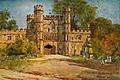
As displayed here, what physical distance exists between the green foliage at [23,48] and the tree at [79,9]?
56 cm

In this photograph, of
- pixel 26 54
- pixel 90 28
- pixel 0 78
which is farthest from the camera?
pixel 90 28

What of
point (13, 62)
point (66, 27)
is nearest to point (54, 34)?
point (66, 27)

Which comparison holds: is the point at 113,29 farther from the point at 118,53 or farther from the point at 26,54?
the point at 26,54

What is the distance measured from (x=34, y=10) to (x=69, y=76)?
0.88 m

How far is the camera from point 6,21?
666 centimetres

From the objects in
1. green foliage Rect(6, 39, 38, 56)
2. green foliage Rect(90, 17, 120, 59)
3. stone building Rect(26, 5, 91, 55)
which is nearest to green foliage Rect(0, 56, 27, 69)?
green foliage Rect(6, 39, 38, 56)

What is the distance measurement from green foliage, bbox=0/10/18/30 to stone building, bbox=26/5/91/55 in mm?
180

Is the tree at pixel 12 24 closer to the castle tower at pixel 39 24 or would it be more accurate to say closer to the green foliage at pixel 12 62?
the castle tower at pixel 39 24

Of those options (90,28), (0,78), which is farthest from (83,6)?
(0,78)

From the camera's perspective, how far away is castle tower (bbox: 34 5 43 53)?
21.2 ft

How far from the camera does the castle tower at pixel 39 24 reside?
6.48m

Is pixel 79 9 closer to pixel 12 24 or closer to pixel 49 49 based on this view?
pixel 49 49

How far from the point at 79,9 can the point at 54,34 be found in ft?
1.62

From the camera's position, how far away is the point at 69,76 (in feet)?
20.6
